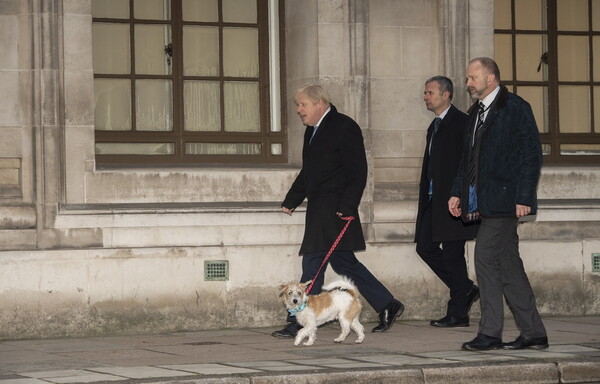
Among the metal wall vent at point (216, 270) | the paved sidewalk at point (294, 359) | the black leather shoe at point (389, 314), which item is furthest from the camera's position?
the metal wall vent at point (216, 270)

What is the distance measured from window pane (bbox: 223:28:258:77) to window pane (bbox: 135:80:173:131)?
63 centimetres

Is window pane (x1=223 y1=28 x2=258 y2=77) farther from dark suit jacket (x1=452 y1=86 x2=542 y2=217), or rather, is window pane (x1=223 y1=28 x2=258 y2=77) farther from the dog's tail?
dark suit jacket (x1=452 y1=86 x2=542 y2=217)

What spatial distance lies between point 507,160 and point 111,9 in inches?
172

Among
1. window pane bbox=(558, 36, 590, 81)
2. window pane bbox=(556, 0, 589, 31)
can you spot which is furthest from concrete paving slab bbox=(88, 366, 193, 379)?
window pane bbox=(556, 0, 589, 31)

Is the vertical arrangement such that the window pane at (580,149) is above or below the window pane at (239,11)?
below

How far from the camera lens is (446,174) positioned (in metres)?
12.2

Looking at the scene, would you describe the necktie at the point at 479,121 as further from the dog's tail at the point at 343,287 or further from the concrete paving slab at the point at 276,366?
the concrete paving slab at the point at 276,366

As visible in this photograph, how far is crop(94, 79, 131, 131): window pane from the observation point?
12820 millimetres

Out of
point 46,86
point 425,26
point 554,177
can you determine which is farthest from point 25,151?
point 554,177

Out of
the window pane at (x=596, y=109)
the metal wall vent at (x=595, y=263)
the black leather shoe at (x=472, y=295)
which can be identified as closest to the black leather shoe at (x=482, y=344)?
the black leather shoe at (x=472, y=295)

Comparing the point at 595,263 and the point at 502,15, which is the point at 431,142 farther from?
the point at 502,15

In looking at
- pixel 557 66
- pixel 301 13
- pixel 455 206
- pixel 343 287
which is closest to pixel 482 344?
pixel 455 206

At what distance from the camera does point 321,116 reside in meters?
11.5

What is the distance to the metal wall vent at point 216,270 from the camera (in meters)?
12.4
